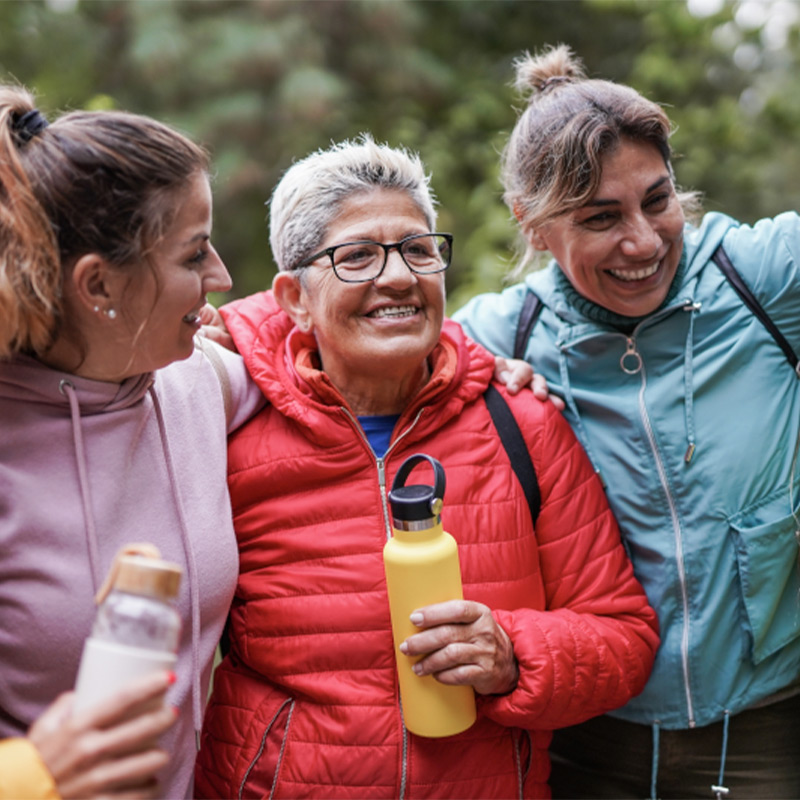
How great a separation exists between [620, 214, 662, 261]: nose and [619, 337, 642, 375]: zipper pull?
23 centimetres

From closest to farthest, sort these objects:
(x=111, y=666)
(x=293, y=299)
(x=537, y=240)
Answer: (x=111, y=666) → (x=293, y=299) → (x=537, y=240)

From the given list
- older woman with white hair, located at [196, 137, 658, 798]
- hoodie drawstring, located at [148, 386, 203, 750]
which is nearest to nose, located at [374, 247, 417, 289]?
older woman with white hair, located at [196, 137, 658, 798]

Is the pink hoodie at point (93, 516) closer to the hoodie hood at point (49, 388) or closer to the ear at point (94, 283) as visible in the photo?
the hoodie hood at point (49, 388)

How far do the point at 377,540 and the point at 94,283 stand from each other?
843 mm

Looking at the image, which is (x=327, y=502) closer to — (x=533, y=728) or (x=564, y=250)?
(x=533, y=728)

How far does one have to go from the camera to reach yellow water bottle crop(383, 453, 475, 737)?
5.24 feet

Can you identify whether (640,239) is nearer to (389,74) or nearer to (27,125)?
(27,125)

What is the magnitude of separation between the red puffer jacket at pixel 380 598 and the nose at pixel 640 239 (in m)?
0.45

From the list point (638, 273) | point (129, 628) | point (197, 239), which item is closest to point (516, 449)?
point (638, 273)

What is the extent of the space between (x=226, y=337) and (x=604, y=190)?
1052 millimetres

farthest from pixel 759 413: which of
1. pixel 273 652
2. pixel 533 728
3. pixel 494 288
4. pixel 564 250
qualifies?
pixel 494 288

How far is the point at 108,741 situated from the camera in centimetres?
108

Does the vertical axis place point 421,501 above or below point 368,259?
below

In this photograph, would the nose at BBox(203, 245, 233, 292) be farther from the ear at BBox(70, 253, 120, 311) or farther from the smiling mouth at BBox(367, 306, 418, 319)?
the smiling mouth at BBox(367, 306, 418, 319)
